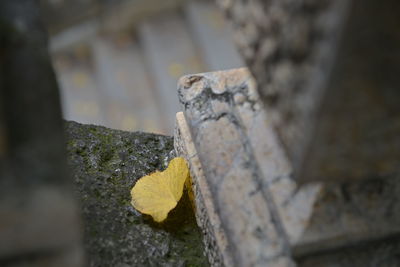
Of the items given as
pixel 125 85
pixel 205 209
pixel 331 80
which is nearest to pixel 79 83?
pixel 125 85

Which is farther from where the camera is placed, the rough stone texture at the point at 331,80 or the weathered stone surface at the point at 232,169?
the weathered stone surface at the point at 232,169

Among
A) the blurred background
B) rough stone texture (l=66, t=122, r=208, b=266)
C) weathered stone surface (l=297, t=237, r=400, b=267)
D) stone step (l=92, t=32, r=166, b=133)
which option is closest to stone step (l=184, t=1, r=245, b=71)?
the blurred background

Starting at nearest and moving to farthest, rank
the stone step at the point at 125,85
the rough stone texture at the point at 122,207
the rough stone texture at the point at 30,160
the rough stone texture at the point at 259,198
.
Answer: the rough stone texture at the point at 30,160 < the rough stone texture at the point at 259,198 < the rough stone texture at the point at 122,207 < the stone step at the point at 125,85

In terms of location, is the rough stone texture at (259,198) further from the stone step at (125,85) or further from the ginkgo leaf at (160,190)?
the stone step at (125,85)

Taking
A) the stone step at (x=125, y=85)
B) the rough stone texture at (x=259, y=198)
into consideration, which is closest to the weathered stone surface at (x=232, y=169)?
the rough stone texture at (x=259, y=198)

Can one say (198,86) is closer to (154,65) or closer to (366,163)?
(366,163)

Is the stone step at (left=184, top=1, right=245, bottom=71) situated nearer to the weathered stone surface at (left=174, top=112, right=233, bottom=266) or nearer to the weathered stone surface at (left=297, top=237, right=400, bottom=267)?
the weathered stone surface at (left=174, top=112, right=233, bottom=266)

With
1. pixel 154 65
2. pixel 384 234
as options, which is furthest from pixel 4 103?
pixel 154 65
